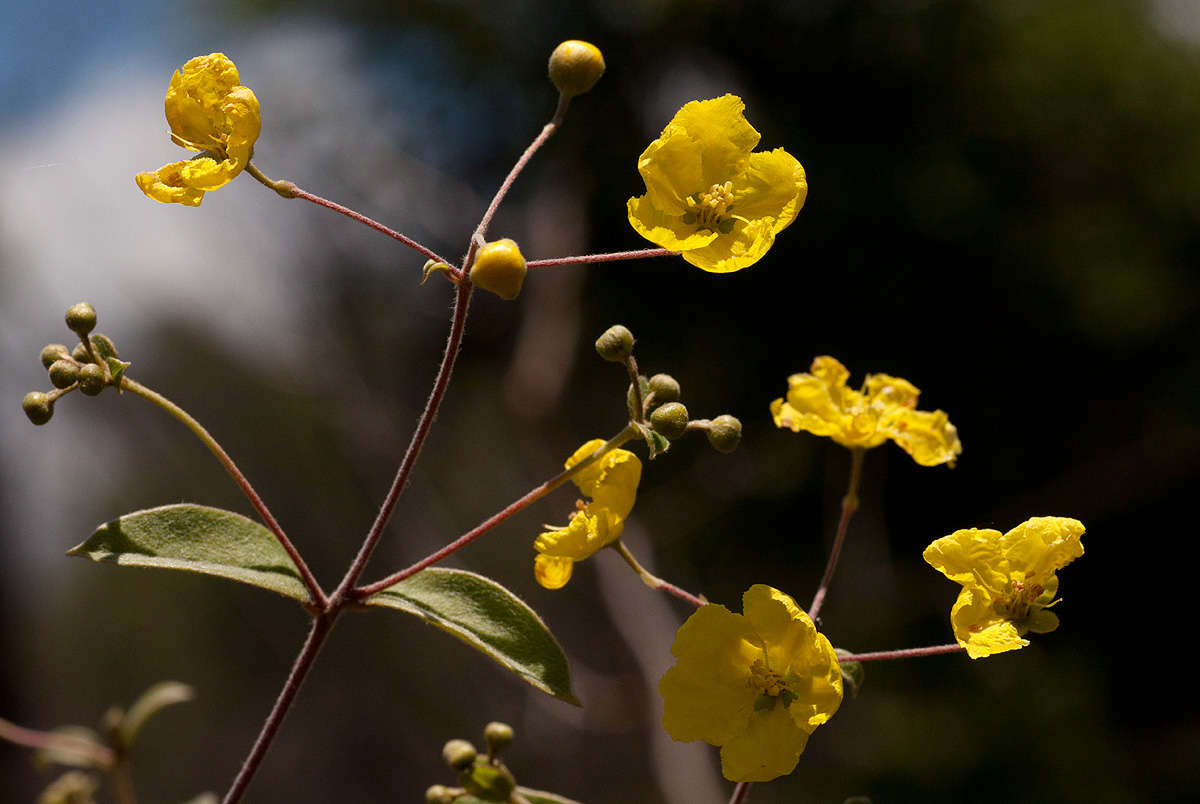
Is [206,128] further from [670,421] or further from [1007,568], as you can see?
[1007,568]

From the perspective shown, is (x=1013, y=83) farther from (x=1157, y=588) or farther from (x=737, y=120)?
(x=737, y=120)

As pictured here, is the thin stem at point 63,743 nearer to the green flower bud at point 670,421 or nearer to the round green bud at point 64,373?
the round green bud at point 64,373

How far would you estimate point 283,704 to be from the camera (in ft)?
1.89

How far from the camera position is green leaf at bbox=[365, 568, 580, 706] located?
1.88 feet

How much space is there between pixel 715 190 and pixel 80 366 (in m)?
0.44

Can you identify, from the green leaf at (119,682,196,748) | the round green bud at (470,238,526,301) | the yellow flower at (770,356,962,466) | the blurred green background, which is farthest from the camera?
the blurred green background

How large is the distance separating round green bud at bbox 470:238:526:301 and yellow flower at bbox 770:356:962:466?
1.07 feet

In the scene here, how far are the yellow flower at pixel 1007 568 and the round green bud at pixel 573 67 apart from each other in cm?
41

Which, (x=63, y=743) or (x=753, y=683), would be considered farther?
(x=63, y=743)

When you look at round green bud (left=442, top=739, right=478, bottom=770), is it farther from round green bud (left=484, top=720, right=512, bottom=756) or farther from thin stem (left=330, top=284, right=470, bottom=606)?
thin stem (left=330, top=284, right=470, bottom=606)

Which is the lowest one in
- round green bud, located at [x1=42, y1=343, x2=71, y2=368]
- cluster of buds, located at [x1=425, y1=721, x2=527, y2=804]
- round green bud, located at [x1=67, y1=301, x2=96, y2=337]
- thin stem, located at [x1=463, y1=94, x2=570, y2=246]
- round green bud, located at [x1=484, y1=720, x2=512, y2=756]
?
cluster of buds, located at [x1=425, y1=721, x2=527, y2=804]

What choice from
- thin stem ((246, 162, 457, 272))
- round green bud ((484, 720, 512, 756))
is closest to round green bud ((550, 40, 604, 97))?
thin stem ((246, 162, 457, 272))

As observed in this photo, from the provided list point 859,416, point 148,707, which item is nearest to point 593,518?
point 859,416

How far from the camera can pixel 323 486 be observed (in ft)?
15.8
